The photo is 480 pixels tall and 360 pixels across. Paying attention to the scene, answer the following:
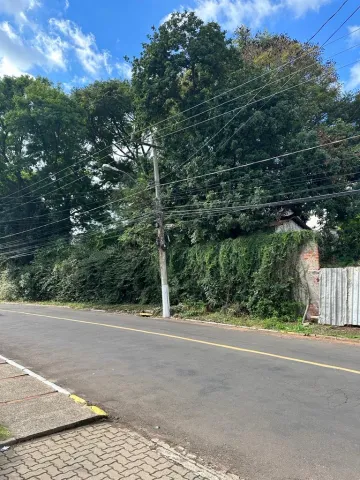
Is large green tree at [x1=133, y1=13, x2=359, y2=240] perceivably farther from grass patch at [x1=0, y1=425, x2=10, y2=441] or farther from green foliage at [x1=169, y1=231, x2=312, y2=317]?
grass patch at [x1=0, y1=425, x2=10, y2=441]

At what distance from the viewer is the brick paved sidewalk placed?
3.41m

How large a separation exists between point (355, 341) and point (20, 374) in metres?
9.31

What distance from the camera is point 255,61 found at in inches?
986

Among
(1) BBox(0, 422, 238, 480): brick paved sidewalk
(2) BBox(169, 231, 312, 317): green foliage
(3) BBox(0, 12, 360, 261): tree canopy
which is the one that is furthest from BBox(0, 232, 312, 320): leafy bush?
(1) BBox(0, 422, 238, 480): brick paved sidewalk

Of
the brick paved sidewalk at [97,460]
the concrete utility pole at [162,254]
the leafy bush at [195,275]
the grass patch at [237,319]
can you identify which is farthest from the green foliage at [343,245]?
the brick paved sidewalk at [97,460]

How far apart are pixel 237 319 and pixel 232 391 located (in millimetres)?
10009

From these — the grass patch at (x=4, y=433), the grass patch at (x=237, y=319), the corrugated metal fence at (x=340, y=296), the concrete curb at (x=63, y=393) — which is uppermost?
the corrugated metal fence at (x=340, y=296)

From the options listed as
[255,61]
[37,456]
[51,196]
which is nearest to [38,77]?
[51,196]

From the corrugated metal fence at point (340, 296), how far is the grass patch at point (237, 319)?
41 centimetres

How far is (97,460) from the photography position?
3.68m

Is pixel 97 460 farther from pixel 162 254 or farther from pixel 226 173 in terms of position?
pixel 226 173

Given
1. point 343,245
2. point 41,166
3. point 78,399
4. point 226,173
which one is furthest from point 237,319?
point 41,166

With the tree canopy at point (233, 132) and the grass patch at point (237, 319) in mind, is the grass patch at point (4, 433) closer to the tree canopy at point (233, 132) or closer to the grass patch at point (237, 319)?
the grass patch at point (237, 319)

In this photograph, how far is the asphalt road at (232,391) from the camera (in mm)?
3885
